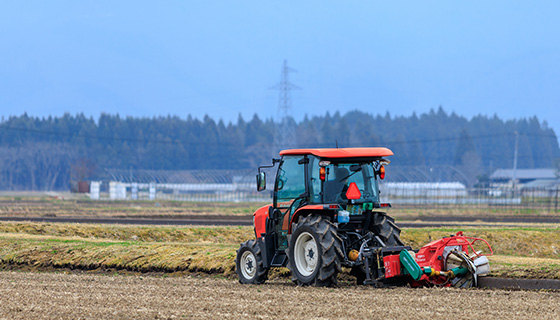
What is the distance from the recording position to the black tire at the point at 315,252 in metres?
14.6

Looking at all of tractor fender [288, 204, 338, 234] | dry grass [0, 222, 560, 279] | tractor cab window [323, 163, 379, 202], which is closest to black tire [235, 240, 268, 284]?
tractor fender [288, 204, 338, 234]

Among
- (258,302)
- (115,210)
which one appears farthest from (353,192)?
(115,210)

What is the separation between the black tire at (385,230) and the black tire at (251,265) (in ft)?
7.90

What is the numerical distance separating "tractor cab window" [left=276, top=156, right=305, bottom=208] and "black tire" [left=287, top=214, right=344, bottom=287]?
681 mm

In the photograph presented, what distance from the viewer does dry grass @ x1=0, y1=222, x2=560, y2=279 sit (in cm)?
1916

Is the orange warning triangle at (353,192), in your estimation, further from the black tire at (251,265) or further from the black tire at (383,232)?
the black tire at (251,265)

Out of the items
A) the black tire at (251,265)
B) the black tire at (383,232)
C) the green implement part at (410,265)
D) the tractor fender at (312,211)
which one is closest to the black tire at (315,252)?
the tractor fender at (312,211)

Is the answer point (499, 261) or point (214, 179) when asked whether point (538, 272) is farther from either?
point (214, 179)

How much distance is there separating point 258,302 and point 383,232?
3498mm

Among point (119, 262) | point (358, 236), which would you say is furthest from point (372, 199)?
point (119, 262)

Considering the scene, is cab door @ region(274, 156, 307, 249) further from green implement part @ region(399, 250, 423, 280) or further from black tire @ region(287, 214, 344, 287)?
green implement part @ region(399, 250, 423, 280)

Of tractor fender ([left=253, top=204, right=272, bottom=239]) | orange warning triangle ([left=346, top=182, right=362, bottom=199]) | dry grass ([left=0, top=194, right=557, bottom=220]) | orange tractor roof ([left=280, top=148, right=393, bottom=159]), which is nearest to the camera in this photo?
orange tractor roof ([left=280, top=148, right=393, bottom=159])

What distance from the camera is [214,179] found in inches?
3531

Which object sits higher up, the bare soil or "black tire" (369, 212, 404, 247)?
"black tire" (369, 212, 404, 247)
